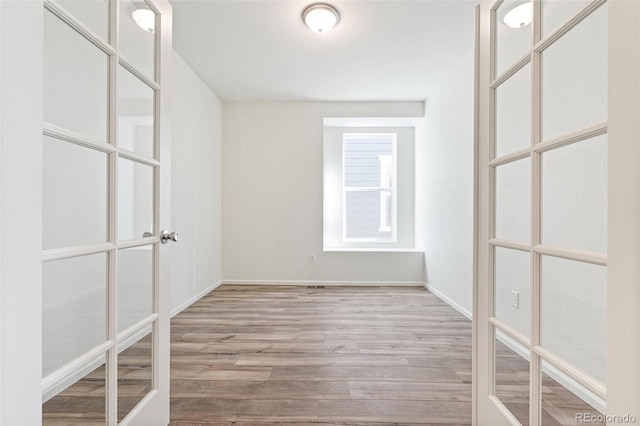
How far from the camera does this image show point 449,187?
134 inches

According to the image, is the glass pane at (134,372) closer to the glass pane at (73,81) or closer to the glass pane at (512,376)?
the glass pane at (73,81)

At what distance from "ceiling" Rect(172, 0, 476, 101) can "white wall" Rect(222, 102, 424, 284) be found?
1.32 ft

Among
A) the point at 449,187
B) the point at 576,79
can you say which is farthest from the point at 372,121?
the point at 576,79

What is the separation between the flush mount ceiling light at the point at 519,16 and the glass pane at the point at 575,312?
77cm

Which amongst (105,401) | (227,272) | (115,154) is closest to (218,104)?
(227,272)

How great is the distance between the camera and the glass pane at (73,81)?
2.59 feet

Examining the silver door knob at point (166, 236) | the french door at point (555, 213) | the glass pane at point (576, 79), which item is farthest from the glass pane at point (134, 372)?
the glass pane at point (576, 79)

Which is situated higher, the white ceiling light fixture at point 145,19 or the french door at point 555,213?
the white ceiling light fixture at point 145,19

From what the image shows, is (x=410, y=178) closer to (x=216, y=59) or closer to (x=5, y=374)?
(x=216, y=59)

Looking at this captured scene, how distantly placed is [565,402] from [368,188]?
3.98 metres

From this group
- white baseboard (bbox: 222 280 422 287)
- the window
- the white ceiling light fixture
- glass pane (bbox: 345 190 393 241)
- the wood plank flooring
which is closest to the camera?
the white ceiling light fixture

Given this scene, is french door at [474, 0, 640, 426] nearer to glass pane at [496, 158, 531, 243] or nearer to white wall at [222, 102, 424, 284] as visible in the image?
glass pane at [496, 158, 531, 243]

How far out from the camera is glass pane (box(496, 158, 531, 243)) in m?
1.02

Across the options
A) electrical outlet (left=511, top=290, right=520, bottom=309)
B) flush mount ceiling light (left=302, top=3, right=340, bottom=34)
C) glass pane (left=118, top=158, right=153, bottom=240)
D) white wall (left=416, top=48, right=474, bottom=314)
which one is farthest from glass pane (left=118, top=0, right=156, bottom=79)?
white wall (left=416, top=48, right=474, bottom=314)
